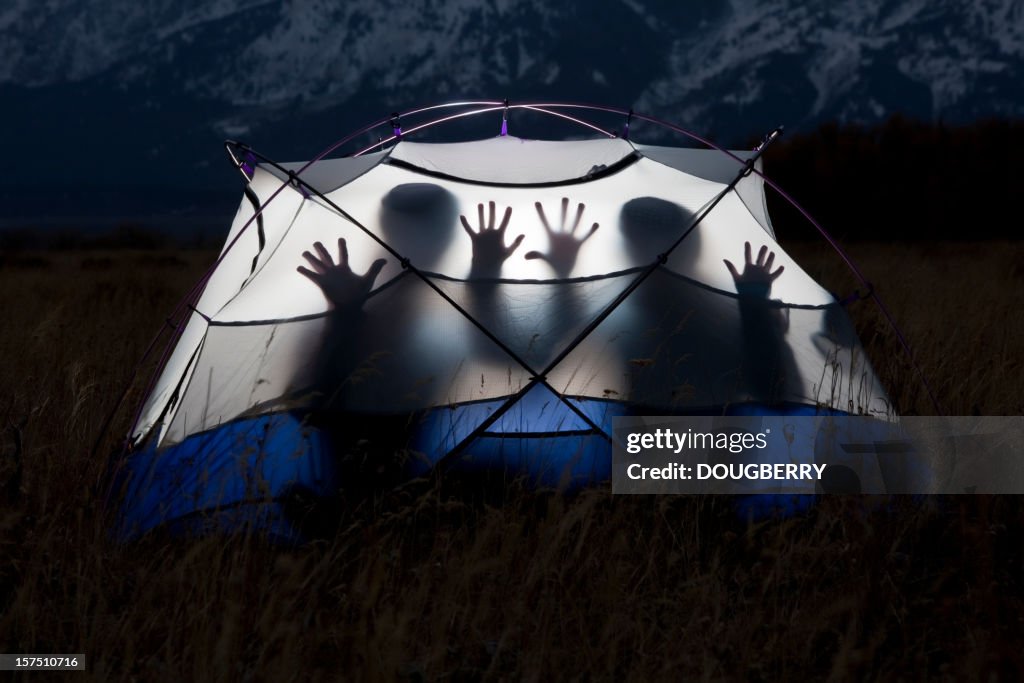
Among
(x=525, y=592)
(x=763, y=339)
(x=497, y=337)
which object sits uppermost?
(x=763, y=339)

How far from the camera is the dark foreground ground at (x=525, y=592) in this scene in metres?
2.21

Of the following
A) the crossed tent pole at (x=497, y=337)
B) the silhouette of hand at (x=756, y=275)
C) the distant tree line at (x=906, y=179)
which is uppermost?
the distant tree line at (x=906, y=179)

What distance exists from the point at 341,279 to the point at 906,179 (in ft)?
72.4

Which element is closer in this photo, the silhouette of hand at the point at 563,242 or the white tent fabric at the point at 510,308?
the white tent fabric at the point at 510,308

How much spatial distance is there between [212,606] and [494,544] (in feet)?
2.78

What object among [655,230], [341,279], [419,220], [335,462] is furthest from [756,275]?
[335,462]

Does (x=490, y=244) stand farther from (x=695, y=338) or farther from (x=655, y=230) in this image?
(x=695, y=338)

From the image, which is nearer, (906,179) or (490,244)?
(490,244)

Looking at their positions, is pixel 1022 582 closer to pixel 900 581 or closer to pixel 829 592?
pixel 900 581

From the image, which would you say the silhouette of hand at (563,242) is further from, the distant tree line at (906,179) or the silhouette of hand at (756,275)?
the distant tree line at (906,179)

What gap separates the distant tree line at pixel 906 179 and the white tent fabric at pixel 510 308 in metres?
16.5

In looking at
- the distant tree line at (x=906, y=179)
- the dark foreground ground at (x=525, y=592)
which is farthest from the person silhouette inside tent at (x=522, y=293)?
the distant tree line at (x=906, y=179)

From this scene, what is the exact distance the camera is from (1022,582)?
111 inches

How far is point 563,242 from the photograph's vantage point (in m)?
3.98
